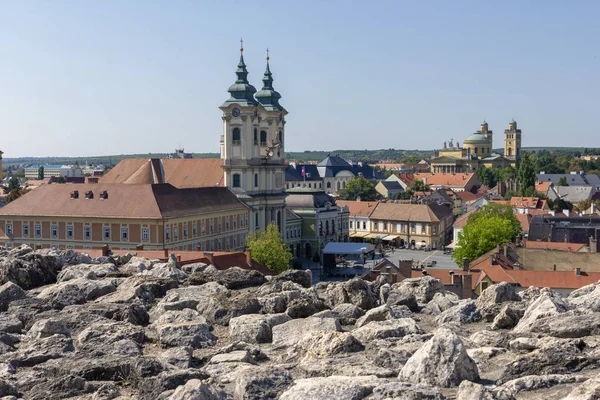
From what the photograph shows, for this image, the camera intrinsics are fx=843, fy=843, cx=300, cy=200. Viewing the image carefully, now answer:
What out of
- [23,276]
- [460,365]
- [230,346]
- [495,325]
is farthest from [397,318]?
[23,276]

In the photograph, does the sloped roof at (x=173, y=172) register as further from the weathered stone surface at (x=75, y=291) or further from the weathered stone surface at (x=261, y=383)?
the weathered stone surface at (x=261, y=383)

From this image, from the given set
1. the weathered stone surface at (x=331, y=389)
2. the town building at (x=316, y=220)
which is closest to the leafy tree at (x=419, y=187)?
the town building at (x=316, y=220)

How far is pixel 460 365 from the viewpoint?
33.7 ft

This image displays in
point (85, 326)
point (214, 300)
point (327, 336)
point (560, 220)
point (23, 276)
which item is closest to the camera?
point (327, 336)

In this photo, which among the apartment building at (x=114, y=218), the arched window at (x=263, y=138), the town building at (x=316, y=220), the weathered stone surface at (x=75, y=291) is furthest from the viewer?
the town building at (x=316, y=220)

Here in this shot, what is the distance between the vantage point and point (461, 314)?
1487cm

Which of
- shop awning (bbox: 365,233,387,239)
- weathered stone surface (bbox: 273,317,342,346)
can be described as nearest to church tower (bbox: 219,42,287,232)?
shop awning (bbox: 365,233,387,239)

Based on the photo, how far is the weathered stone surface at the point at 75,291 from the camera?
57.0 feet

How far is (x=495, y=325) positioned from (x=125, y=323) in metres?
6.28

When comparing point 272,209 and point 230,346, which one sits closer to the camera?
point 230,346

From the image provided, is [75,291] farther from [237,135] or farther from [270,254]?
[237,135]

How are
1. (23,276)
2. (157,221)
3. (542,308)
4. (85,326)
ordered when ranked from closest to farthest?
(542,308)
(85,326)
(23,276)
(157,221)

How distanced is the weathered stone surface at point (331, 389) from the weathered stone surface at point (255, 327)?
3.90 m

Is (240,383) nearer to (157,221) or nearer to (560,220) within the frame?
(157,221)
